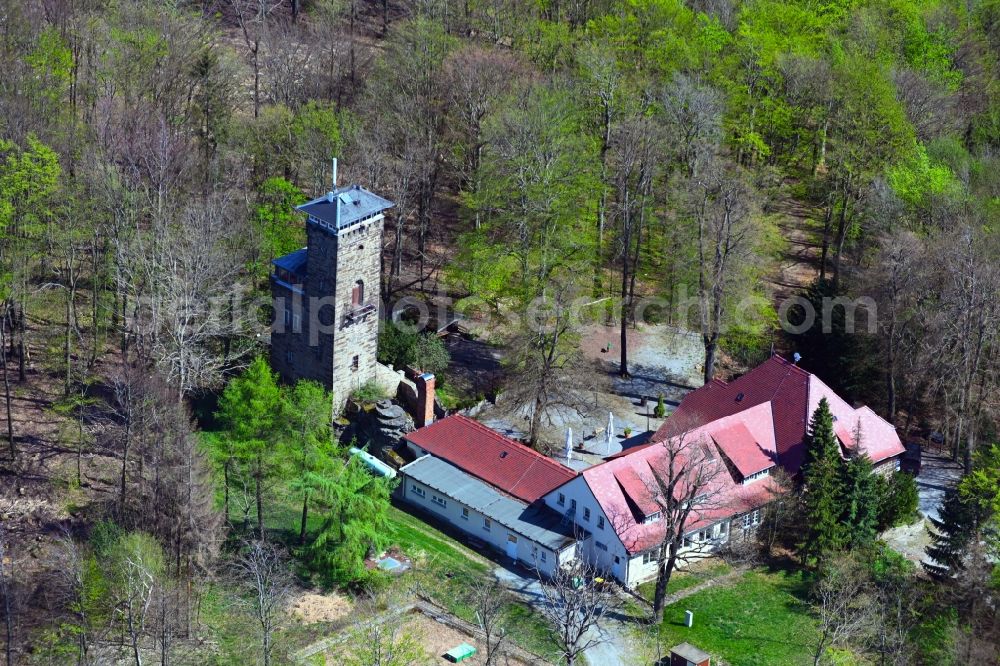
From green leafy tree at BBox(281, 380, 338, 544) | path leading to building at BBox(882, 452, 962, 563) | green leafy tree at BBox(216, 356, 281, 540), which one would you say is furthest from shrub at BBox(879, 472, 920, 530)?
green leafy tree at BBox(216, 356, 281, 540)

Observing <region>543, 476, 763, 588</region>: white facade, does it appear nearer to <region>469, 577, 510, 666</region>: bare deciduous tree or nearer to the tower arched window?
<region>469, 577, 510, 666</region>: bare deciduous tree

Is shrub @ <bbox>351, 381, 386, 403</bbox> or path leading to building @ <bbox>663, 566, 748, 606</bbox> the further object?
shrub @ <bbox>351, 381, 386, 403</bbox>

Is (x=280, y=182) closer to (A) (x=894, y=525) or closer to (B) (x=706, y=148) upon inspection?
(B) (x=706, y=148)

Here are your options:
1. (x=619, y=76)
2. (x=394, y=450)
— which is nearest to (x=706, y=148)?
(x=619, y=76)

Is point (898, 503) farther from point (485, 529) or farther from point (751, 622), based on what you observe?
point (485, 529)

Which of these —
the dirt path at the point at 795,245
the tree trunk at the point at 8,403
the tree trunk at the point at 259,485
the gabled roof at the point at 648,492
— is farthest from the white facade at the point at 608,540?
the dirt path at the point at 795,245

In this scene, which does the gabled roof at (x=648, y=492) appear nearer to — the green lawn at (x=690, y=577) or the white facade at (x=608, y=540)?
the white facade at (x=608, y=540)
